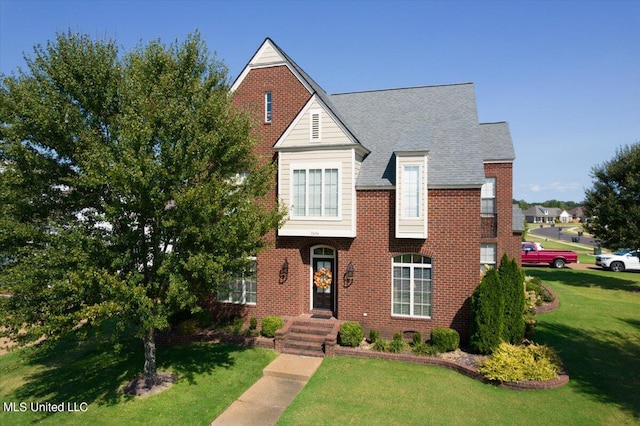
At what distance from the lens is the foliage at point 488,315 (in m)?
12.2

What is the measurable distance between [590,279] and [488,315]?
744 inches

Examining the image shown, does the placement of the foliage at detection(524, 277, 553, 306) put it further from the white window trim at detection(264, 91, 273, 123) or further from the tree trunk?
the tree trunk

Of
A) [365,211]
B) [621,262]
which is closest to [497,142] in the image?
[365,211]

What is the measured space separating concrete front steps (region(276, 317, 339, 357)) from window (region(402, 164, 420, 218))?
4.93 meters

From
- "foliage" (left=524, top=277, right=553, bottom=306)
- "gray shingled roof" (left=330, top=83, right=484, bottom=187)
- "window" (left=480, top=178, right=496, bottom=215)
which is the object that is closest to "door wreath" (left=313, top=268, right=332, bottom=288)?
"gray shingled roof" (left=330, top=83, right=484, bottom=187)

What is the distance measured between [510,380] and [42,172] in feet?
43.4

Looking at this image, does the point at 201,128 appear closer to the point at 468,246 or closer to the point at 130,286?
the point at 130,286

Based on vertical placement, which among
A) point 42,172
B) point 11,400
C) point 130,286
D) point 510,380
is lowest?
point 11,400

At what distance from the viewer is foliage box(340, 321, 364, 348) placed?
43.0ft

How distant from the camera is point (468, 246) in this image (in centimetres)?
1338

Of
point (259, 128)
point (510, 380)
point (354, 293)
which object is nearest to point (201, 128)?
point (259, 128)

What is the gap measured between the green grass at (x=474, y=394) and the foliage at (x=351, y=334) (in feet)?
2.66

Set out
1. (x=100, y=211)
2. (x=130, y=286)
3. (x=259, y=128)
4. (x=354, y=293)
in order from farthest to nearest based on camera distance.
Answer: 1. (x=259, y=128)
2. (x=354, y=293)
3. (x=100, y=211)
4. (x=130, y=286)

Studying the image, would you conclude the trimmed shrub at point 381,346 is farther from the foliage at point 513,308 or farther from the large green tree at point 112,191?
the large green tree at point 112,191
